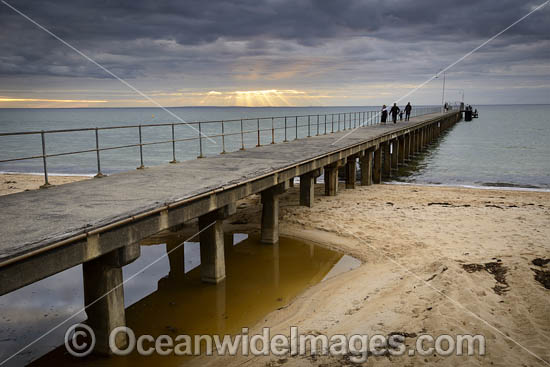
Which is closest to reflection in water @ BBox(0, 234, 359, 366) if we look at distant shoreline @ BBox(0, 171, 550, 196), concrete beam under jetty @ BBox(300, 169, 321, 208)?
concrete beam under jetty @ BBox(300, 169, 321, 208)

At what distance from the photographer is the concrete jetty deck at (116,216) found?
15.9 ft

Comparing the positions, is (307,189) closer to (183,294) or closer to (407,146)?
(183,294)

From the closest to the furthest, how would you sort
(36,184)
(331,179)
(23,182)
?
(331,179)
(36,184)
(23,182)

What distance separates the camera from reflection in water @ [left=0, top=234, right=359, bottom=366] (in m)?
6.99

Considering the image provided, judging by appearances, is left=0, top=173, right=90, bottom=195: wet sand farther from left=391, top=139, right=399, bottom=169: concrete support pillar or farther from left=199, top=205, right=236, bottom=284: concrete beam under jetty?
left=391, top=139, right=399, bottom=169: concrete support pillar

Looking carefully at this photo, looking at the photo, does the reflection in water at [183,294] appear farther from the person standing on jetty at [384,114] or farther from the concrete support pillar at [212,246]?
the person standing on jetty at [384,114]

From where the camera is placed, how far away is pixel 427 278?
8.38 metres

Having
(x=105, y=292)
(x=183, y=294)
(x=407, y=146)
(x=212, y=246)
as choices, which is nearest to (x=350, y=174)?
(x=212, y=246)

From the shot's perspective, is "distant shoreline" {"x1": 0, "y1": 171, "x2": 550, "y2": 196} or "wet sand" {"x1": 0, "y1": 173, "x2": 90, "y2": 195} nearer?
"wet sand" {"x1": 0, "y1": 173, "x2": 90, "y2": 195}

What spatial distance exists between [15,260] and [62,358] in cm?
258

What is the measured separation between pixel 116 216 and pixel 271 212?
18.1ft

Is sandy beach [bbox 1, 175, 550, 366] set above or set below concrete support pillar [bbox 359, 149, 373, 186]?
below
